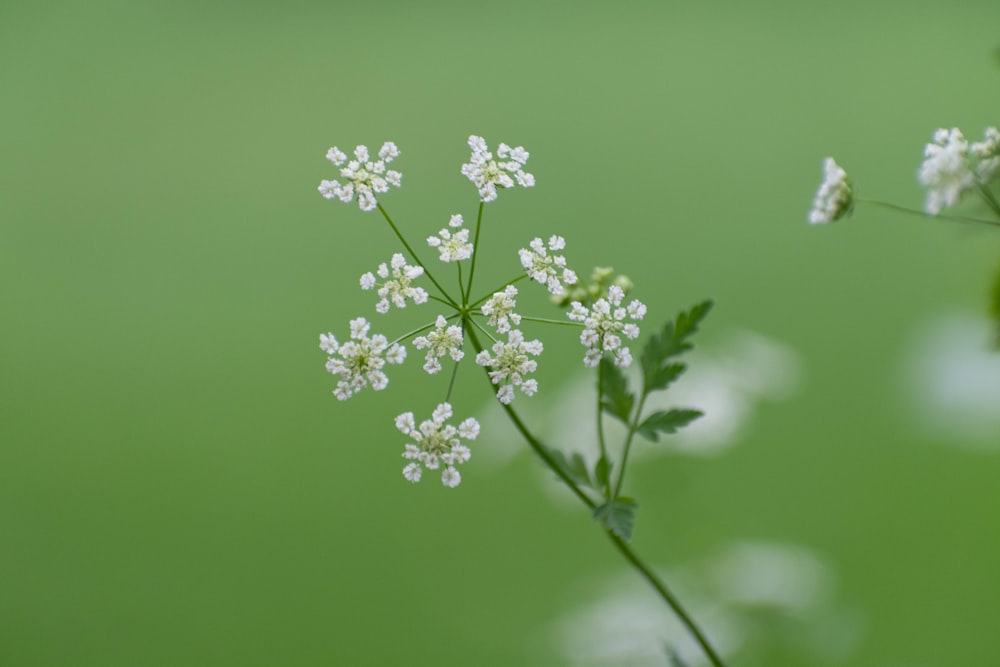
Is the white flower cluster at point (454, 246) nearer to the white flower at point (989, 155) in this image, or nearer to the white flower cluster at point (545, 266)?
the white flower cluster at point (545, 266)

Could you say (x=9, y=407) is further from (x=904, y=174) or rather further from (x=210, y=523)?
(x=904, y=174)

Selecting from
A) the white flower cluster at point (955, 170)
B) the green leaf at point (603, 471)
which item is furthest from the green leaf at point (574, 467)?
the white flower cluster at point (955, 170)

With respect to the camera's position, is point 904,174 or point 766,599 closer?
point 766,599

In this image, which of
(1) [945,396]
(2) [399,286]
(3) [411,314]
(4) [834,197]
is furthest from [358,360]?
(1) [945,396]

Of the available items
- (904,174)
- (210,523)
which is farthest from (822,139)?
(210,523)

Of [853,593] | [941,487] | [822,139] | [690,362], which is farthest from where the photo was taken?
[822,139]

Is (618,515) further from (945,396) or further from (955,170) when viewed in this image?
(945,396)

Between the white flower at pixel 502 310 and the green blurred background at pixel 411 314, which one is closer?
the white flower at pixel 502 310
